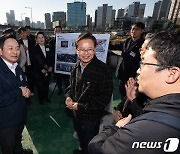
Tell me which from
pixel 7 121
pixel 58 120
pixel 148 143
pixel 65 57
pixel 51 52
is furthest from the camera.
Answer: pixel 51 52

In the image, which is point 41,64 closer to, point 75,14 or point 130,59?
point 130,59

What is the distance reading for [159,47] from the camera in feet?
3.18

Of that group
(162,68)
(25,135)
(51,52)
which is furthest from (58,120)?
(162,68)

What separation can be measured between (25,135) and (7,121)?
1.35 meters

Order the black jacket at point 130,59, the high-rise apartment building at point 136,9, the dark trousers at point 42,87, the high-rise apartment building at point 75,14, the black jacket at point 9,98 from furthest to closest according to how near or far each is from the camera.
A: the high-rise apartment building at point 136,9 → the high-rise apartment building at point 75,14 → the dark trousers at point 42,87 → the black jacket at point 130,59 → the black jacket at point 9,98

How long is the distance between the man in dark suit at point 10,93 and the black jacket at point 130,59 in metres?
2.36

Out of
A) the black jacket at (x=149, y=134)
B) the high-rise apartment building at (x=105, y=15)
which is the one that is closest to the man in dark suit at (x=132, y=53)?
the black jacket at (x=149, y=134)

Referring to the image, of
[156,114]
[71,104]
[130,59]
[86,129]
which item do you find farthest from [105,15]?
[156,114]

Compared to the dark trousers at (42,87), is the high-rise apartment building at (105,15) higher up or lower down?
higher up

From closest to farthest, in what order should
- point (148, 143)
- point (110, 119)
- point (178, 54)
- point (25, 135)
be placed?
point (148, 143), point (178, 54), point (25, 135), point (110, 119)

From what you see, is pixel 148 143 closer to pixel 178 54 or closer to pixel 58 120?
pixel 178 54

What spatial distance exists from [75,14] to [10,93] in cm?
10969

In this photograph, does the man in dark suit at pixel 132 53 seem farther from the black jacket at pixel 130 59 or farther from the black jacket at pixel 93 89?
the black jacket at pixel 93 89

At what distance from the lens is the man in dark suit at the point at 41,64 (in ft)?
14.6
